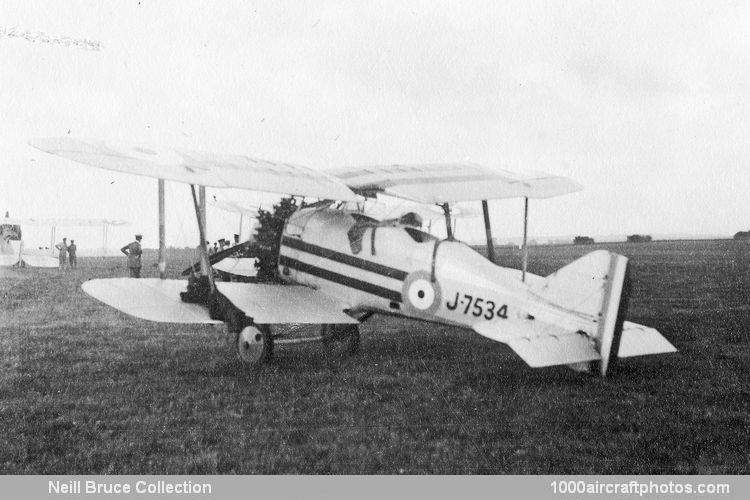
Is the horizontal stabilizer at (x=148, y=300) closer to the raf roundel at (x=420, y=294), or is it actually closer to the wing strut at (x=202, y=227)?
the wing strut at (x=202, y=227)

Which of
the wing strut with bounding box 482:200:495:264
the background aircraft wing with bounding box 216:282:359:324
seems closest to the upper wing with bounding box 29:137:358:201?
the background aircraft wing with bounding box 216:282:359:324

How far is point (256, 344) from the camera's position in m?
6.47

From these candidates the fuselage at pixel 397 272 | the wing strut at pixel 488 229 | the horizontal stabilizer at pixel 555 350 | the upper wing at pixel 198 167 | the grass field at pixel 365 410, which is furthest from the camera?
the wing strut at pixel 488 229

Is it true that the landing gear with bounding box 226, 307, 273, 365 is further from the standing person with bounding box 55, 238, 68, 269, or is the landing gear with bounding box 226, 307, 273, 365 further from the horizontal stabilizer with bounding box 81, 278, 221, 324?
the standing person with bounding box 55, 238, 68, 269

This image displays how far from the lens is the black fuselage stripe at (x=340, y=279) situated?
6496 mm

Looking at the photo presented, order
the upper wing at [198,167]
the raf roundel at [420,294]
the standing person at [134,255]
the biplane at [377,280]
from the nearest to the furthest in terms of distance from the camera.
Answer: the biplane at [377,280]
the upper wing at [198,167]
the raf roundel at [420,294]
the standing person at [134,255]

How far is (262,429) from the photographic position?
4230 millimetres

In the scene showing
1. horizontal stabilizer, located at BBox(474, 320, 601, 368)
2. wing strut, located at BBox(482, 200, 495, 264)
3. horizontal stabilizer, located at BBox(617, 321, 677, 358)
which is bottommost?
horizontal stabilizer, located at BBox(617, 321, 677, 358)

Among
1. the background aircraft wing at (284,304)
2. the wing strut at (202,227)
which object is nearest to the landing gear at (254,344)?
the background aircraft wing at (284,304)

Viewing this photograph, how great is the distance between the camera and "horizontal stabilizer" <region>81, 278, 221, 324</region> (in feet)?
21.2

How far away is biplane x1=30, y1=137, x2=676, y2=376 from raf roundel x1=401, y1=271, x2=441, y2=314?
1 cm

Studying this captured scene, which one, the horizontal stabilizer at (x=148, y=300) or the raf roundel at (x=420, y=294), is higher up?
the raf roundel at (x=420, y=294)
